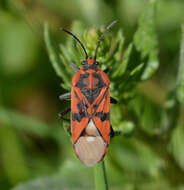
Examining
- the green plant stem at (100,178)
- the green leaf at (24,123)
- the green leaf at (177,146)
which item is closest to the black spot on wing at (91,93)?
the green plant stem at (100,178)

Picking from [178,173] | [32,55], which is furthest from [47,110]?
[178,173]

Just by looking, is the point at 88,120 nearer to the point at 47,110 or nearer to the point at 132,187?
the point at 132,187

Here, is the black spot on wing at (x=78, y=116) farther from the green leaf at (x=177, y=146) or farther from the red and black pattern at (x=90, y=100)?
the green leaf at (x=177, y=146)

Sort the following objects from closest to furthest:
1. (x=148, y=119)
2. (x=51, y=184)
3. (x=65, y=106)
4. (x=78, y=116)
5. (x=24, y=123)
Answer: (x=78, y=116), (x=51, y=184), (x=148, y=119), (x=24, y=123), (x=65, y=106)

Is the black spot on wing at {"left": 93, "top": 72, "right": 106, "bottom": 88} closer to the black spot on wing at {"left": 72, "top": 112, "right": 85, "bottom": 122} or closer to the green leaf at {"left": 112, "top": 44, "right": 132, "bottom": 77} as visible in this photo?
the green leaf at {"left": 112, "top": 44, "right": 132, "bottom": 77}

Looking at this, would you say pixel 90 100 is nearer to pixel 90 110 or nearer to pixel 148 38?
pixel 90 110

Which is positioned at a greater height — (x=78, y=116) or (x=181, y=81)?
(x=181, y=81)

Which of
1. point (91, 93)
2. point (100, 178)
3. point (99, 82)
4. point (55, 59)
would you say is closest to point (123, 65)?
point (99, 82)
